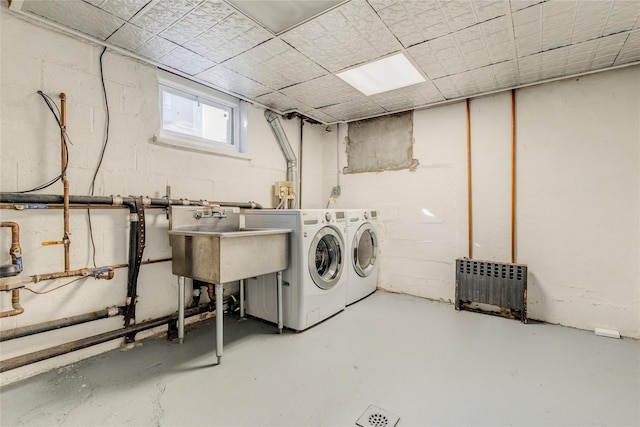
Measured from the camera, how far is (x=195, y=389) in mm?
1730

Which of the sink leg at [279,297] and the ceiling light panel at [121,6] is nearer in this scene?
the ceiling light panel at [121,6]

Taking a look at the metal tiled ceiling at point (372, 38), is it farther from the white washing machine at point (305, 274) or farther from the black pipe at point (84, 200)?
the white washing machine at point (305, 274)

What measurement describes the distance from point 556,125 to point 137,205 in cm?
385

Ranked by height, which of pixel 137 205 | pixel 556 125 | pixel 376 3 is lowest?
pixel 137 205

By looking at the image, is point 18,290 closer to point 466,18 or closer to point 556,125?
point 466,18

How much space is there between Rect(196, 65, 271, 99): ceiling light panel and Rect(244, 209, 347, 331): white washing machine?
128 cm

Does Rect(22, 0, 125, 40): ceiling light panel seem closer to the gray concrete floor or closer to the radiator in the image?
the gray concrete floor

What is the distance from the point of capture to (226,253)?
1.96m

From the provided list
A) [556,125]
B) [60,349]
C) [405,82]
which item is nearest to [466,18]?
[405,82]

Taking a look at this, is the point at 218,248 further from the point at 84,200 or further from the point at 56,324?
the point at 56,324

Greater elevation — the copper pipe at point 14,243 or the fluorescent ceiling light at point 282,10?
the fluorescent ceiling light at point 282,10

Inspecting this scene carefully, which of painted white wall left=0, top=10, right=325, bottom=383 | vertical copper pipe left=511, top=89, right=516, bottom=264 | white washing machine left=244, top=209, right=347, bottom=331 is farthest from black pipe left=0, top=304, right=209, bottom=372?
vertical copper pipe left=511, top=89, right=516, bottom=264

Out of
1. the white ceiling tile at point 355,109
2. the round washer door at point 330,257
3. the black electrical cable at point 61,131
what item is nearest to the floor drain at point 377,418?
the round washer door at point 330,257

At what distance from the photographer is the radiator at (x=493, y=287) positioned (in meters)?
2.77
